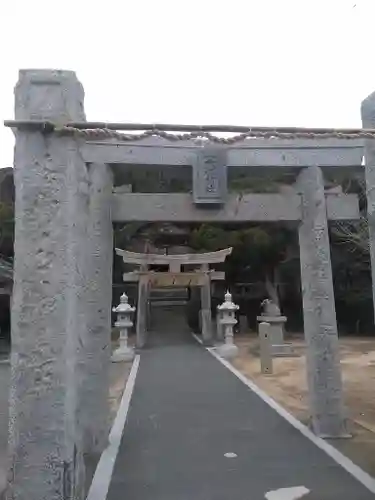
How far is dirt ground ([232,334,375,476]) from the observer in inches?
227

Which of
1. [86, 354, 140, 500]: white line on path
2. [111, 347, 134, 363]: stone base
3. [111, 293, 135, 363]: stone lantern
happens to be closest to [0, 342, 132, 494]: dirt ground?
[86, 354, 140, 500]: white line on path

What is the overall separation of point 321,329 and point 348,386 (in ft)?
17.1

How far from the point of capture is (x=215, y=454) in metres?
5.57

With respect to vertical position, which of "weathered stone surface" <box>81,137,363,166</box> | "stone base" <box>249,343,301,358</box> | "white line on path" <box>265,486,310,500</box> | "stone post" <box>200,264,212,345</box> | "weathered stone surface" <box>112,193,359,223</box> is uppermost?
"weathered stone surface" <box>81,137,363,166</box>

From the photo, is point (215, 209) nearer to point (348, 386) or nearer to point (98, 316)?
point (98, 316)

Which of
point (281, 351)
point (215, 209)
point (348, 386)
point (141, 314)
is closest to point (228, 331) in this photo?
point (281, 351)

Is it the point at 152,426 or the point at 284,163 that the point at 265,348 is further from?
the point at 284,163

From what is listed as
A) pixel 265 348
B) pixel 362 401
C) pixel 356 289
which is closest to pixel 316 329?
pixel 362 401

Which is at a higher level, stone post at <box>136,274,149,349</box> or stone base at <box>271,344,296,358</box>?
stone post at <box>136,274,149,349</box>

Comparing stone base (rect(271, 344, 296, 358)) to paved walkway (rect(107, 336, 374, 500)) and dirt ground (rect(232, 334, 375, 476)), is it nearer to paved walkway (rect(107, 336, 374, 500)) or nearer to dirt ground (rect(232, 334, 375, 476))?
dirt ground (rect(232, 334, 375, 476))

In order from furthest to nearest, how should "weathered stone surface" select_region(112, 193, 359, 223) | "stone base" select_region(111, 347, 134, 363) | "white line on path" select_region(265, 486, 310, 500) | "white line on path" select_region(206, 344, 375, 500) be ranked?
"stone base" select_region(111, 347, 134, 363) < "weathered stone surface" select_region(112, 193, 359, 223) < "white line on path" select_region(206, 344, 375, 500) < "white line on path" select_region(265, 486, 310, 500)

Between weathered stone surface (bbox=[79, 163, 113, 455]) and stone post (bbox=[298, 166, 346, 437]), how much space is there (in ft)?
8.13

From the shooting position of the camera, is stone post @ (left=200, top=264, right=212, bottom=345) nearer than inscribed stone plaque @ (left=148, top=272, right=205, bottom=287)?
No

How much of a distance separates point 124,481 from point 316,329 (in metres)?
2.96
